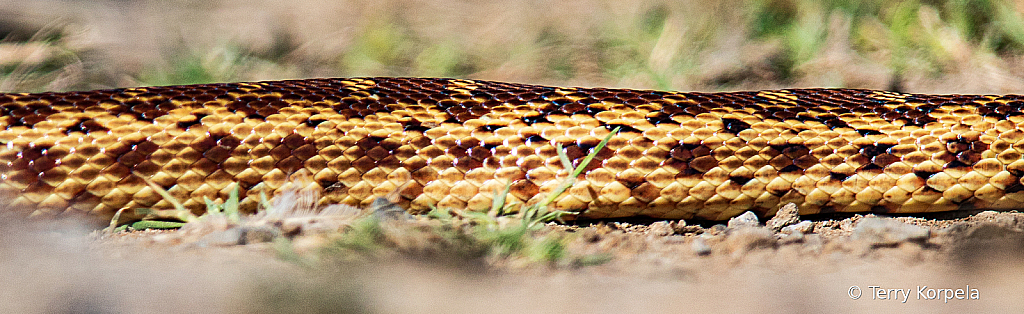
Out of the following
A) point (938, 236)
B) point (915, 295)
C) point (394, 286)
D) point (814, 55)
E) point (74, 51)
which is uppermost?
point (814, 55)

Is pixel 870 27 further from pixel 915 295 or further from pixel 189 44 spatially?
pixel 189 44

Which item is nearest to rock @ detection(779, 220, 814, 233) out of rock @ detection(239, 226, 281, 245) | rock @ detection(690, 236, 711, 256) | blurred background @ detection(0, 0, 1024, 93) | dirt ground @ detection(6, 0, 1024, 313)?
dirt ground @ detection(6, 0, 1024, 313)

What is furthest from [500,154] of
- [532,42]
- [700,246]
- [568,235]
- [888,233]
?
[532,42]

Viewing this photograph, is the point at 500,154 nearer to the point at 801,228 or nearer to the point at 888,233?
the point at 801,228

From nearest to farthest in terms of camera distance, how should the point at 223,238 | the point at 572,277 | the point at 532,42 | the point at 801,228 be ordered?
the point at 572,277, the point at 223,238, the point at 801,228, the point at 532,42

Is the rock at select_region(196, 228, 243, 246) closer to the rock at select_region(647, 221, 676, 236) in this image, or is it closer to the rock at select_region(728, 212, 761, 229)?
the rock at select_region(647, 221, 676, 236)

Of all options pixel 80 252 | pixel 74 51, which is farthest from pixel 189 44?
pixel 80 252

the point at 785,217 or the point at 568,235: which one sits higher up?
the point at 785,217

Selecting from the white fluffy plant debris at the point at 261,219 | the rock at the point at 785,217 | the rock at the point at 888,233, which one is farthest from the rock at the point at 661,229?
the white fluffy plant debris at the point at 261,219
